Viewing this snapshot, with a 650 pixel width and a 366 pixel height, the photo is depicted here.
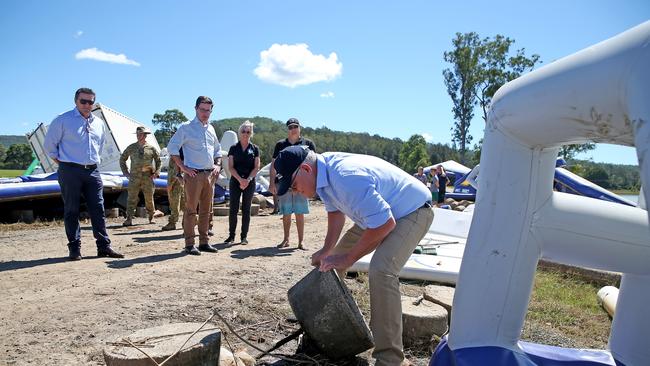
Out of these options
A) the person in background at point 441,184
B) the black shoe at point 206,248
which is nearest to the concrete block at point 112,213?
the black shoe at point 206,248

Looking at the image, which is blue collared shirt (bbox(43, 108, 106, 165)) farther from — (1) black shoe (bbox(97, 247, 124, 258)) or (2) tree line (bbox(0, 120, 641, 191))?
(2) tree line (bbox(0, 120, 641, 191))

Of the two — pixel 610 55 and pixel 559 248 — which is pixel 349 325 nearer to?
pixel 559 248

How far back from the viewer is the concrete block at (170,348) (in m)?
2.38

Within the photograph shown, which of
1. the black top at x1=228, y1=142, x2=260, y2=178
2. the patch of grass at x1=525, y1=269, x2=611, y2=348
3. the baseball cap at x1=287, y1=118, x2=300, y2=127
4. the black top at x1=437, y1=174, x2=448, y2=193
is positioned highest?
the baseball cap at x1=287, y1=118, x2=300, y2=127

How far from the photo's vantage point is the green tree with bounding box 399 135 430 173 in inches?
2269

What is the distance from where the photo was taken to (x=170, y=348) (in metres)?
2.49

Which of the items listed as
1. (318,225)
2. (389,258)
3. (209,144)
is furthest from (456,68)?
(389,258)

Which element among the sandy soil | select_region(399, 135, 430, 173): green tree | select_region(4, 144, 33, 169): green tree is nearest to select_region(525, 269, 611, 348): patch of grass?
the sandy soil

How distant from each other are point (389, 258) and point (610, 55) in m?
1.64

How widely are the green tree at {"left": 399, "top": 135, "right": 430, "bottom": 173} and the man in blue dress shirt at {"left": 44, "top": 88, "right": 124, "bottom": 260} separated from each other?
51.1 metres

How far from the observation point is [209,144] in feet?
19.6

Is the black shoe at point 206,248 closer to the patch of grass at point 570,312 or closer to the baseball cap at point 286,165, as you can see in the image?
the baseball cap at point 286,165

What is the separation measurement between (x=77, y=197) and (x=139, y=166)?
3623mm

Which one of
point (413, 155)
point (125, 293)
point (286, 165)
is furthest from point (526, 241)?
point (413, 155)
